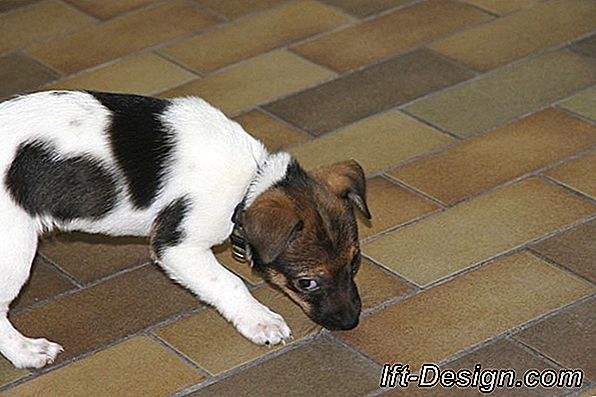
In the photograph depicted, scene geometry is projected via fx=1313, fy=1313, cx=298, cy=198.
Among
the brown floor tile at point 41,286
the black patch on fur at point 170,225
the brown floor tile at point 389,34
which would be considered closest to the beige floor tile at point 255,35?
the brown floor tile at point 389,34

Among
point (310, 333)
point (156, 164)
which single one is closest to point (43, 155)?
point (156, 164)

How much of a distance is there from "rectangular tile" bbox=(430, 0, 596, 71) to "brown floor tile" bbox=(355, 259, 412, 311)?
1711 mm

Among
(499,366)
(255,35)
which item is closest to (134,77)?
(255,35)

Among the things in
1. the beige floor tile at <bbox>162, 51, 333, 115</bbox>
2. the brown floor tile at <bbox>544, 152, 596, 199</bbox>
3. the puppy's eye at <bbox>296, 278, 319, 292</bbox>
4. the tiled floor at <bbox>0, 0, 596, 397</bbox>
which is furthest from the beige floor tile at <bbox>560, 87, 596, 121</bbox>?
the puppy's eye at <bbox>296, 278, 319, 292</bbox>

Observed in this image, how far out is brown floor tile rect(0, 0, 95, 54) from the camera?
6645mm

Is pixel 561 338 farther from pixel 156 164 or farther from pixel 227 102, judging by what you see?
pixel 227 102

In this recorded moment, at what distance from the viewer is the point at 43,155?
4168mm

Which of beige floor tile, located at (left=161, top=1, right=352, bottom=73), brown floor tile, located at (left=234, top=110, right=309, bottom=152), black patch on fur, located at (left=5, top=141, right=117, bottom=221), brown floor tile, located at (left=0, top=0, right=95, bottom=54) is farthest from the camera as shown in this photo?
brown floor tile, located at (left=0, top=0, right=95, bottom=54)

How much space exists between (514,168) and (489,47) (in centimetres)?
115

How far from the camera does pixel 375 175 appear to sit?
17.6 feet

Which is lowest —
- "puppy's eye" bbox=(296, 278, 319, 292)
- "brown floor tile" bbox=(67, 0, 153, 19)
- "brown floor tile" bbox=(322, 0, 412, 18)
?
"brown floor tile" bbox=(67, 0, 153, 19)

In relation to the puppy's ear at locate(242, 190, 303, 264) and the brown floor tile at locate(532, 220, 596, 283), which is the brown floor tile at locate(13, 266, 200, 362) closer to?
the puppy's ear at locate(242, 190, 303, 264)

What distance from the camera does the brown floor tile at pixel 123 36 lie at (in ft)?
21.0

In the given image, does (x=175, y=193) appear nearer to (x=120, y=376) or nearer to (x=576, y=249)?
(x=120, y=376)
